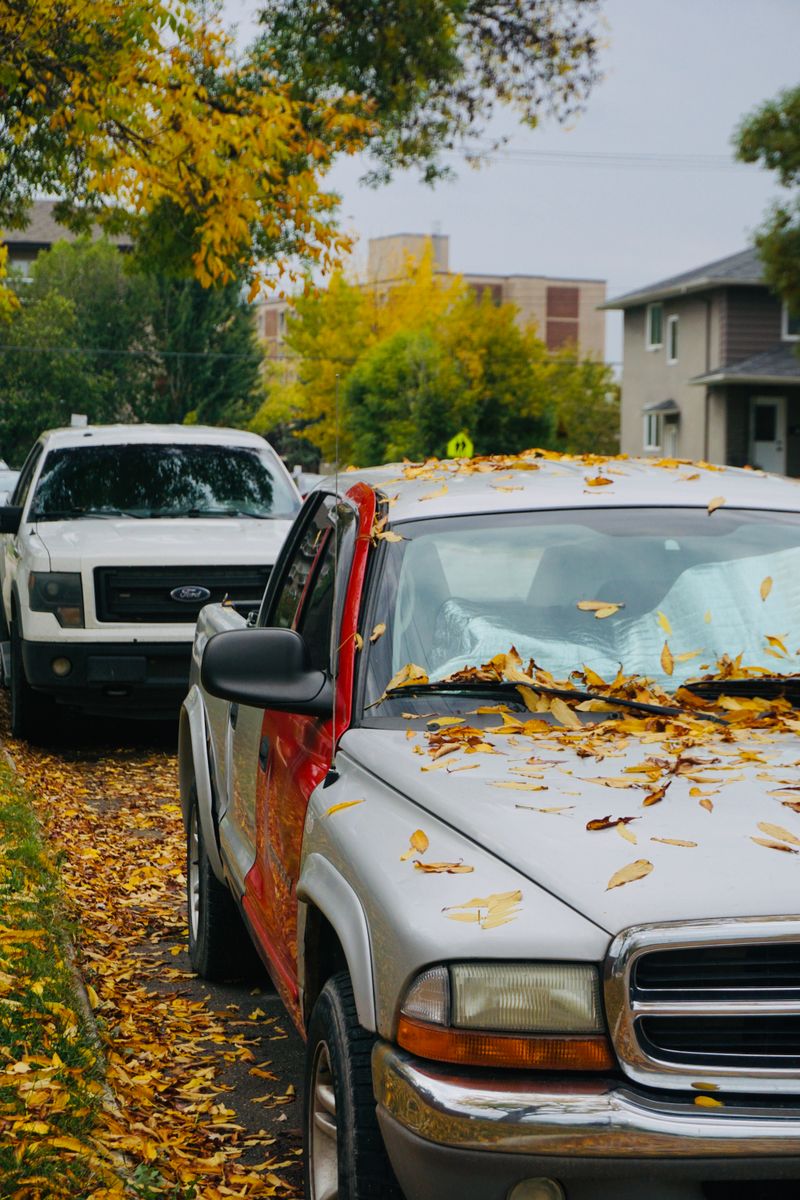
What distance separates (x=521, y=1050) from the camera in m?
2.61

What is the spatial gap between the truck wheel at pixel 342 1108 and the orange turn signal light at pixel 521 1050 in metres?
0.27

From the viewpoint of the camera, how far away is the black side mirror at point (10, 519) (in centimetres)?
1076

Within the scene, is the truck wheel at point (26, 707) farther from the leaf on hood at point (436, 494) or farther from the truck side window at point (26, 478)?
the leaf on hood at point (436, 494)

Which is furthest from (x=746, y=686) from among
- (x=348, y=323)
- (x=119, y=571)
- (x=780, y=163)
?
(x=348, y=323)

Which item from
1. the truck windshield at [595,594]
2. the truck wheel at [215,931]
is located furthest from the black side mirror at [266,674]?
the truck wheel at [215,931]

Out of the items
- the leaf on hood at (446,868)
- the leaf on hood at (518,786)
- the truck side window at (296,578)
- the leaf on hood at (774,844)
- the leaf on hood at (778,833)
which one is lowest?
the leaf on hood at (446,868)

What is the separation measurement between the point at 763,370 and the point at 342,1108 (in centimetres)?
4588

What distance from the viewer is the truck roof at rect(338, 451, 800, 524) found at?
4262mm

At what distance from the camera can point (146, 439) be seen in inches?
452

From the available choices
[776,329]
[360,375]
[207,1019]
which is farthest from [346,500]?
[360,375]

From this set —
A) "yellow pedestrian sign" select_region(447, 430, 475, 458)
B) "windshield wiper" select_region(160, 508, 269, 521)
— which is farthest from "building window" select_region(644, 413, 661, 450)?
"windshield wiper" select_region(160, 508, 269, 521)

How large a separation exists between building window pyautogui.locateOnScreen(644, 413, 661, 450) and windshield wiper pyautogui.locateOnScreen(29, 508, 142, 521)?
Answer: 44.1 meters

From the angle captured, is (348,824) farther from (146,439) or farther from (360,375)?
(360,375)

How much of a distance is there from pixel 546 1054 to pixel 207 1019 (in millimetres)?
3013
